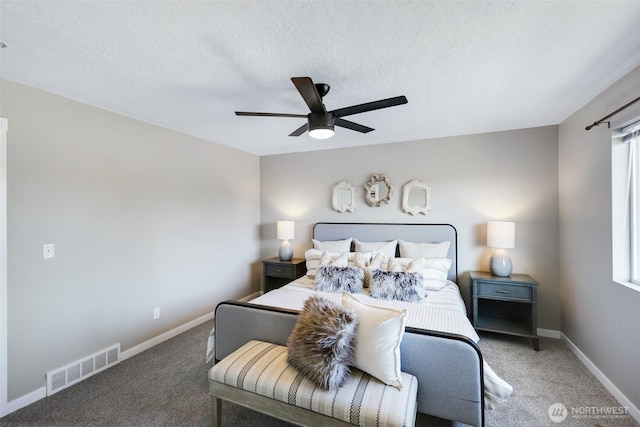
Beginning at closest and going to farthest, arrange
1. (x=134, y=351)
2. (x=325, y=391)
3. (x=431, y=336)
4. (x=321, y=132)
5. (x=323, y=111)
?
(x=325, y=391)
(x=431, y=336)
(x=323, y=111)
(x=321, y=132)
(x=134, y=351)

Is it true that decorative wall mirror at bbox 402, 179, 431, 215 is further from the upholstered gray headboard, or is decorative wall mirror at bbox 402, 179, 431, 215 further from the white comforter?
the white comforter

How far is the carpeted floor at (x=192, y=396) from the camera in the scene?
186 cm

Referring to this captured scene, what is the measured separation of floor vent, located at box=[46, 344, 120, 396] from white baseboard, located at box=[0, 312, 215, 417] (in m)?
0.06

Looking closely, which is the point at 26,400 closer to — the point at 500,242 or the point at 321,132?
the point at 321,132

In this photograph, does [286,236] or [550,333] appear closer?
[550,333]

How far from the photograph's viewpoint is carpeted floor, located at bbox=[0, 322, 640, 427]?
1855mm

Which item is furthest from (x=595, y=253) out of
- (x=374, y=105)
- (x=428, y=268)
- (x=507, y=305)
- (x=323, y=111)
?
(x=323, y=111)

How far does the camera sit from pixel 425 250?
10.8ft

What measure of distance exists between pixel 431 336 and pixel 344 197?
8.74 ft

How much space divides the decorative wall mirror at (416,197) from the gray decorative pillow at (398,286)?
1.17 m

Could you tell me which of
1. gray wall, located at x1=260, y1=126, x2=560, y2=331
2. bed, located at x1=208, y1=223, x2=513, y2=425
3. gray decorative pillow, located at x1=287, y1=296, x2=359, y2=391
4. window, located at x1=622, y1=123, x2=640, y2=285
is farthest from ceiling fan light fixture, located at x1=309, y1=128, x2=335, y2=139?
window, located at x1=622, y1=123, x2=640, y2=285

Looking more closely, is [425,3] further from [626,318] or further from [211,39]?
[626,318]

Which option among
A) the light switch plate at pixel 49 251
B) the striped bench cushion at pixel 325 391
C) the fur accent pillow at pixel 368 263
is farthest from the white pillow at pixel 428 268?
the light switch plate at pixel 49 251

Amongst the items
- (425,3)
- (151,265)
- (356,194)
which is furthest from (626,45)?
(151,265)
